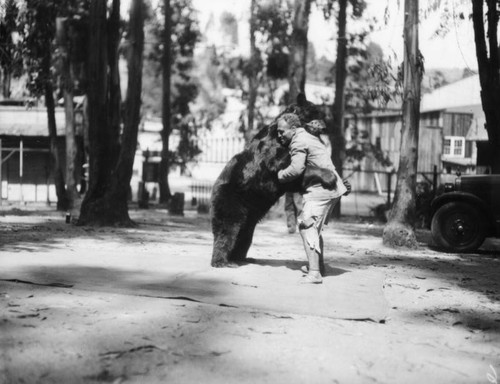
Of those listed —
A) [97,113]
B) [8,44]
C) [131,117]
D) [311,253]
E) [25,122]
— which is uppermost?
[8,44]

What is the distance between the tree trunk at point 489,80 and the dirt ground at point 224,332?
22.3 feet

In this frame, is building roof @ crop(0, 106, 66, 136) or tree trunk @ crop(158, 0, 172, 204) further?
tree trunk @ crop(158, 0, 172, 204)

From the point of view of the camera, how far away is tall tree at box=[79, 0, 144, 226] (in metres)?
15.4

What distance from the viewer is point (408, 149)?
41.3 feet

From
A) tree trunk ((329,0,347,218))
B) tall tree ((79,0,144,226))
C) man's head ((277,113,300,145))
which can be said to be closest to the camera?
man's head ((277,113,300,145))

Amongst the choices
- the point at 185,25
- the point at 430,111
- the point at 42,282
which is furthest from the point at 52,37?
the point at 430,111

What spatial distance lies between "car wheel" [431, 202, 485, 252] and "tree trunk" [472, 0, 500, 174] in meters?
3.13

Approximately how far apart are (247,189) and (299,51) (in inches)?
410

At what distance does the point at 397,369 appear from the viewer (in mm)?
4297

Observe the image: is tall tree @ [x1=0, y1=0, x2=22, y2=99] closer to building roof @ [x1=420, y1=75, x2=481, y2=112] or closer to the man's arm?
the man's arm

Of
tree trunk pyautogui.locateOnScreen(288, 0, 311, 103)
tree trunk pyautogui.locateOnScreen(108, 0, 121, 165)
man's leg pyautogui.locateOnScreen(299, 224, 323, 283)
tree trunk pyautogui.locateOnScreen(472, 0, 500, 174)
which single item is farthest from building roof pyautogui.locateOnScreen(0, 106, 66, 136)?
man's leg pyautogui.locateOnScreen(299, 224, 323, 283)

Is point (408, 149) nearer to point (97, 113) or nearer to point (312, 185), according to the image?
point (312, 185)

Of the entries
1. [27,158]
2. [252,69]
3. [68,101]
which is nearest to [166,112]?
[252,69]

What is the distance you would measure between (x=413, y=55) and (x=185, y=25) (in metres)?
24.0
